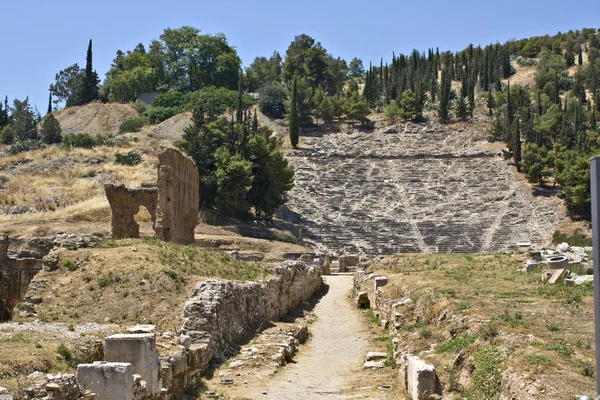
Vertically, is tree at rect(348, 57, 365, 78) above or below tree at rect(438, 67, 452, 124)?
above

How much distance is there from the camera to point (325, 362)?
55.0ft

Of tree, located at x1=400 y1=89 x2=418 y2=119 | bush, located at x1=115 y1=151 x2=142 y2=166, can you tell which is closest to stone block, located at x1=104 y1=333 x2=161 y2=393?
bush, located at x1=115 y1=151 x2=142 y2=166

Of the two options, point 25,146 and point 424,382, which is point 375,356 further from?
point 25,146

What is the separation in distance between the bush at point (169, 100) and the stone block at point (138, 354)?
89.0m

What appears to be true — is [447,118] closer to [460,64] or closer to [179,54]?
[460,64]

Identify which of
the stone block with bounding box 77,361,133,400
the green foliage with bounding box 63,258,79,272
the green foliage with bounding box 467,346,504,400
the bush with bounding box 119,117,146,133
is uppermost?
the bush with bounding box 119,117,146,133

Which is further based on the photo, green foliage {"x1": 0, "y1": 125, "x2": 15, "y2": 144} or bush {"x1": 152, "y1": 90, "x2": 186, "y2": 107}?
bush {"x1": 152, "y1": 90, "x2": 186, "y2": 107}

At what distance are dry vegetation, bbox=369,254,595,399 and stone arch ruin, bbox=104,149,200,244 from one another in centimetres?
1425

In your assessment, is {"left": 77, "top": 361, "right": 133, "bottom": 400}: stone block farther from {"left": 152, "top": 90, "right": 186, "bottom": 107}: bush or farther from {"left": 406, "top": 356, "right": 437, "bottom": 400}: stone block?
{"left": 152, "top": 90, "right": 186, "bottom": 107}: bush

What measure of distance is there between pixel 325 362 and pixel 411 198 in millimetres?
45158

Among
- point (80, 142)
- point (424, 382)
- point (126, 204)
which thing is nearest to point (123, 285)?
point (424, 382)

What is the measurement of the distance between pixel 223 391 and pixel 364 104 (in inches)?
2986

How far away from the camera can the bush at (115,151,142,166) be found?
61562mm

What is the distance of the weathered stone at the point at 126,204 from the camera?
3491 centimetres
